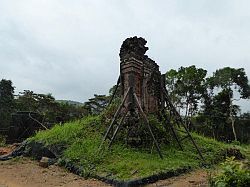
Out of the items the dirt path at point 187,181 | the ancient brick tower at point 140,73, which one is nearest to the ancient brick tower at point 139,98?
the ancient brick tower at point 140,73

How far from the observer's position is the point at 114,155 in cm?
911

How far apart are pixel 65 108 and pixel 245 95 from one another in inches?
582

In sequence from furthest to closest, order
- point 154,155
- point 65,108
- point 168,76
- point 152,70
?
point 168,76 < point 65,108 < point 152,70 < point 154,155

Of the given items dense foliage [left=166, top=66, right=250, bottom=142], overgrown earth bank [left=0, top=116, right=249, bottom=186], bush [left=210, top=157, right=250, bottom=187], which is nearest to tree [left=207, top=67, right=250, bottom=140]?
dense foliage [left=166, top=66, right=250, bottom=142]

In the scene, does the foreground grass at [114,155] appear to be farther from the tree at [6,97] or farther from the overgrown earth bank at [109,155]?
the tree at [6,97]

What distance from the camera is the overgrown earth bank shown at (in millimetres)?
7871

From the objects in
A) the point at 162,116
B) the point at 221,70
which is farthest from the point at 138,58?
the point at 221,70

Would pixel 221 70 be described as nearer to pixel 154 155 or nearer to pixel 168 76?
pixel 168 76

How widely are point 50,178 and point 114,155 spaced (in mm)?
1825

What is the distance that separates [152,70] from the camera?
468 inches

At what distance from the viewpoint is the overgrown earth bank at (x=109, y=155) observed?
25.8 feet

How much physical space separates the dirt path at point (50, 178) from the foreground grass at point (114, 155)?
0.35 m

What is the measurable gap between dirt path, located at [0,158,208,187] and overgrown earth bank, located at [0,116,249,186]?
218 mm

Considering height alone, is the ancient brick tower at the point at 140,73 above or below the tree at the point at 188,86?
below
